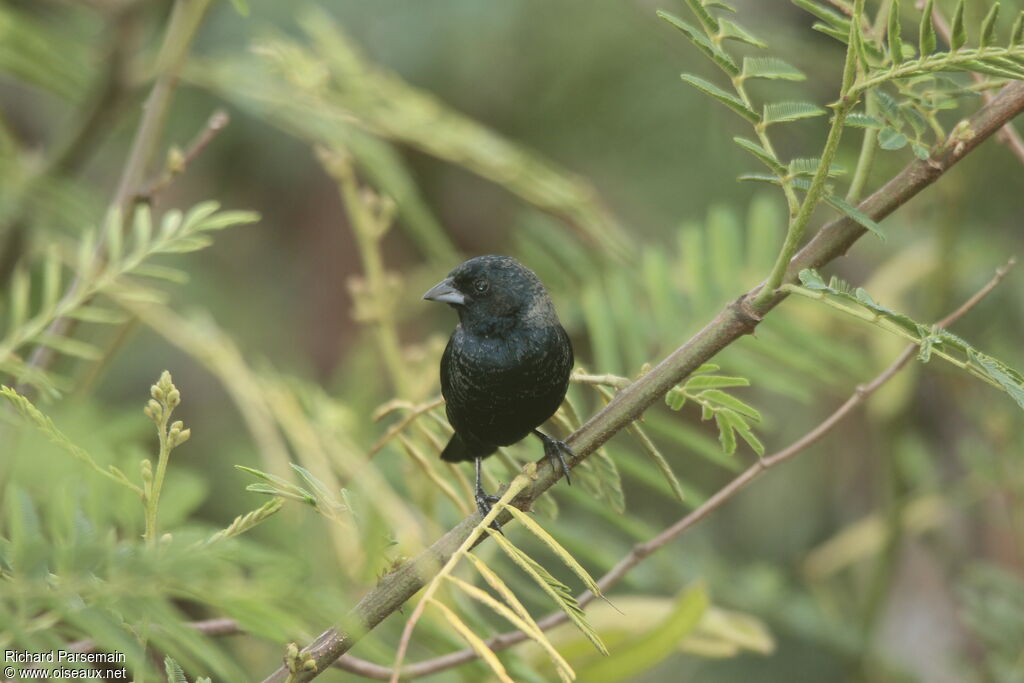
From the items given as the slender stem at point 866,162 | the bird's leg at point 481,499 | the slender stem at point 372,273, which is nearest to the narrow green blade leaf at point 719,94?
the slender stem at point 866,162

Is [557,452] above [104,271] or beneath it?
beneath

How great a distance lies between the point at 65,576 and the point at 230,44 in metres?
3.94

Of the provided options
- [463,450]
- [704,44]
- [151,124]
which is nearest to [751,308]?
[704,44]

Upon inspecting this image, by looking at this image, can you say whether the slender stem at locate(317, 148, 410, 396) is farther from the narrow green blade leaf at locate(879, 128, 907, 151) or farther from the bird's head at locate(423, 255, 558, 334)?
the narrow green blade leaf at locate(879, 128, 907, 151)

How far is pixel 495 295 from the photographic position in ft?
7.07

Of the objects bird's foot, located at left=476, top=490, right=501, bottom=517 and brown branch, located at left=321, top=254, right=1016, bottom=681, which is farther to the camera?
bird's foot, located at left=476, top=490, right=501, bottom=517

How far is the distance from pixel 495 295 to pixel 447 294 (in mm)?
132

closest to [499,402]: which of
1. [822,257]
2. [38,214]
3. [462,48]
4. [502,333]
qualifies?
[502,333]

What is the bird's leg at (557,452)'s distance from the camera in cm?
141

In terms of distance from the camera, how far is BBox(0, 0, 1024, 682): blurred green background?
80.0 inches

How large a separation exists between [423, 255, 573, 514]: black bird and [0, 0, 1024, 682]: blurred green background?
68mm

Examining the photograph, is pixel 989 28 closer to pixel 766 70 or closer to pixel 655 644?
pixel 766 70

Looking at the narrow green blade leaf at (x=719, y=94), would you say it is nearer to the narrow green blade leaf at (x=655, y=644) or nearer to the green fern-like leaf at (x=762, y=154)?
the green fern-like leaf at (x=762, y=154)

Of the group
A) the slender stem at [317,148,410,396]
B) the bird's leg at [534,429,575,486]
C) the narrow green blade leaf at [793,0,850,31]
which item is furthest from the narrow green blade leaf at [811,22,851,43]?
the slender stem at [317,148,410,396]
